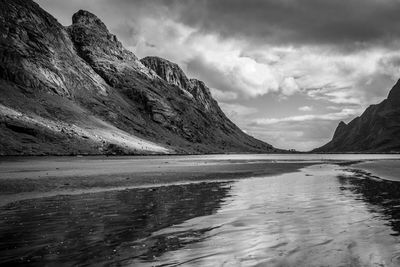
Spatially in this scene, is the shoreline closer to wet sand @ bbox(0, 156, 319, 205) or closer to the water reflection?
wet sand @ bbox(0, 156, 319, 205)

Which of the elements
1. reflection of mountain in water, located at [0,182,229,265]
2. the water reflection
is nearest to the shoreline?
reflection of mountain in water, located at [0,182,229,265]

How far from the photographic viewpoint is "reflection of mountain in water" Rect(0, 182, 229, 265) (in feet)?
38.7

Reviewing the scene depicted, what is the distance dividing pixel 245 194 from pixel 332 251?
58.3 ft

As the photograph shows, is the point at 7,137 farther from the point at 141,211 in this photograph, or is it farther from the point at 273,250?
the point at 273,250

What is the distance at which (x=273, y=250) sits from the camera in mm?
11875

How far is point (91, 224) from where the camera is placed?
16828mm

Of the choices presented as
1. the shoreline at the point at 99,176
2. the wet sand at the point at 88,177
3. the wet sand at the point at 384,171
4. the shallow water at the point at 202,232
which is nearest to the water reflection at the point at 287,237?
the shallow water at the point at 202,232

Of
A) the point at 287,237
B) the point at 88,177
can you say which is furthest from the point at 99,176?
the point at 287,237

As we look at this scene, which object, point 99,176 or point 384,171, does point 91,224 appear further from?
point 384,171

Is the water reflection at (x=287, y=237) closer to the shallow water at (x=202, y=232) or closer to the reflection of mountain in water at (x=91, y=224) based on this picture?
the shallow water at (x=202, y=232)

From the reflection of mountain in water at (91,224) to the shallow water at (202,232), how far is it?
0.14ft

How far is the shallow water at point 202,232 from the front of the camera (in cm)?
1112

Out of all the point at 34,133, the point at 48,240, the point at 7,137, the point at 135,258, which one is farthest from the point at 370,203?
the point at 34,133

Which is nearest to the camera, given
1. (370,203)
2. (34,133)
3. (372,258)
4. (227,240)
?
(372,258)
